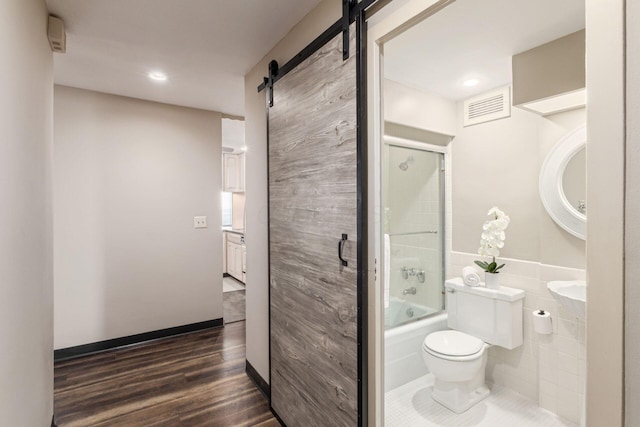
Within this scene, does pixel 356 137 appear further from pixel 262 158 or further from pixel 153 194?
pixel 153 194

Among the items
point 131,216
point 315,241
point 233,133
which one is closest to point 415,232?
point 315,241

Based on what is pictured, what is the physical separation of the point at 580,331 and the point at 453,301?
0.81 meters

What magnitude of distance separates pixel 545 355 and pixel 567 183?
1.16 m

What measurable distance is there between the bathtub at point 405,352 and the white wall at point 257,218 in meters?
0.94

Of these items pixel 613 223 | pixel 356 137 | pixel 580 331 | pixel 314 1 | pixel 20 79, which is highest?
pixel 314 1

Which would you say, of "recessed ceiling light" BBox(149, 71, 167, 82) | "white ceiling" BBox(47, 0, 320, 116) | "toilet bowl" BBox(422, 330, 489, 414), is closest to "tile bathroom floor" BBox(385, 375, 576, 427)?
"toilet bowl" BBox(422, 330, 489, 414)

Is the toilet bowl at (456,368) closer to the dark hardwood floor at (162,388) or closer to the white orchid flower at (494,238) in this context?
the white orchid flower at (494,238)

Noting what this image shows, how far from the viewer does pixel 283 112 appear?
6.18 ft

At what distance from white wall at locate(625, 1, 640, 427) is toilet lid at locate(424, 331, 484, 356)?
1570 mm

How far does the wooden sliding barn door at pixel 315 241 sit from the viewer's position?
4.57 ft

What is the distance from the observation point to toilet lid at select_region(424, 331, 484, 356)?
7.07 ft

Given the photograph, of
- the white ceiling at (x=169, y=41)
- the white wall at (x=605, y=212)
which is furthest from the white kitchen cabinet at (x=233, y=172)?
the white wall at (x=605, y=212)

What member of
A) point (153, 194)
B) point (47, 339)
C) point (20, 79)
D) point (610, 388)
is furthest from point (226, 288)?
point (610, 388)

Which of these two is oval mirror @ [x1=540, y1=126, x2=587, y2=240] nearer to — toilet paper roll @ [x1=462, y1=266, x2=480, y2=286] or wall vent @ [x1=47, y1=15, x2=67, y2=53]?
toilet paper roll @ [x1=462, y1=266, x2=480, y2=286]
